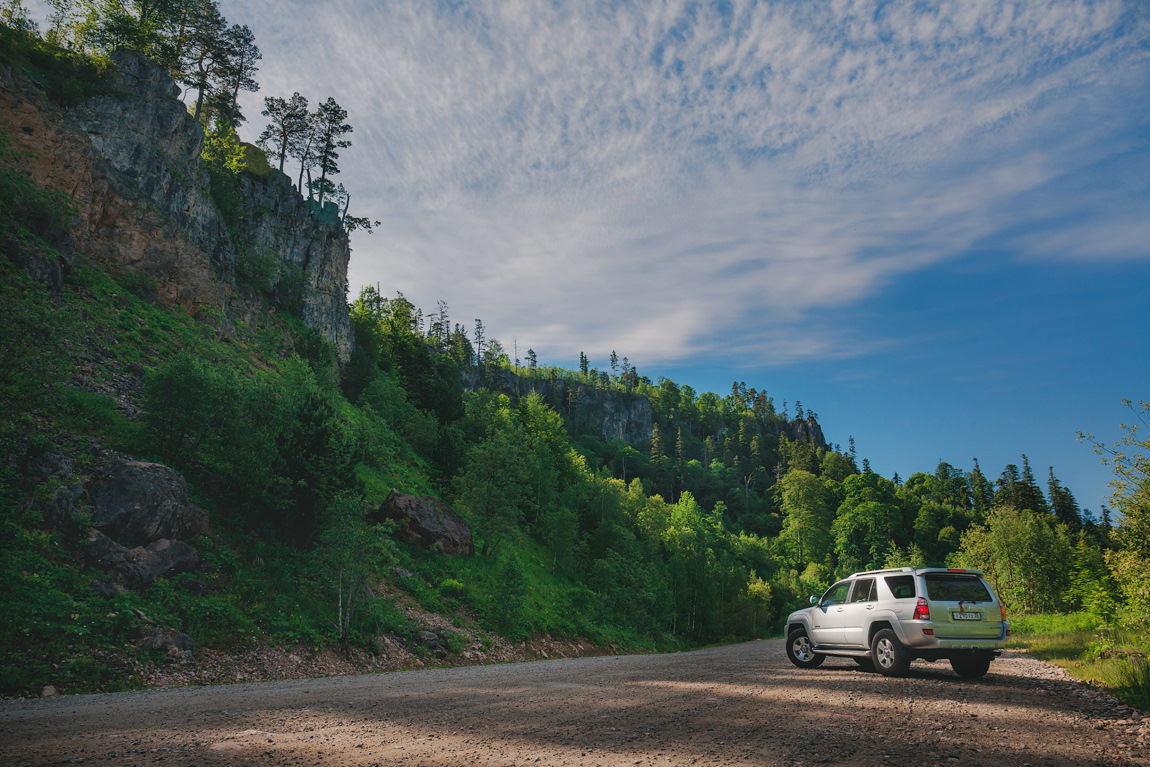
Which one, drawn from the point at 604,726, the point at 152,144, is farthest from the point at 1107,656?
the point at 152,144

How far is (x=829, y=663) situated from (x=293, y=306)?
171 ft

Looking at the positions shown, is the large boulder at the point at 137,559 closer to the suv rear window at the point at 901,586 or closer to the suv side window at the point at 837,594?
the suv side window at the point at 837,594

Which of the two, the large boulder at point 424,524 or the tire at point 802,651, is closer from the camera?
the tire at point 802,651

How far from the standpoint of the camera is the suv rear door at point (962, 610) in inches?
421

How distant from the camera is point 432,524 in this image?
108ft

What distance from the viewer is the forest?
49.2 feet

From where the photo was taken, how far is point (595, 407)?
166 m

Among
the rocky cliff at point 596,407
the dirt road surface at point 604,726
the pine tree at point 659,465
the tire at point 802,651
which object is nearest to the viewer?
the dirt road surface at point 604,726

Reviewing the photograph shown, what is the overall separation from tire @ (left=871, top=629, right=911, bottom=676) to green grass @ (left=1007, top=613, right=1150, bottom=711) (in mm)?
3183

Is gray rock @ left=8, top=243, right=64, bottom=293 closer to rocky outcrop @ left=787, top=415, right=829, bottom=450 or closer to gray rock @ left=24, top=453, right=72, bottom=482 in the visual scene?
gray rock @ left=24, top=453, right=72, bottom=482

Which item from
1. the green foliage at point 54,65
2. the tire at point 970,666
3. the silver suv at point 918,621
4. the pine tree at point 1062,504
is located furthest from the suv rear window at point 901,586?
the pine tree at point 1062,504

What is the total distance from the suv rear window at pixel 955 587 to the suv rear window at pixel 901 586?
295 mm

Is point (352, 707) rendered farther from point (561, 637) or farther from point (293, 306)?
point (293, 306)

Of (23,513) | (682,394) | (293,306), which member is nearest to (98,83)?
(293,306)
